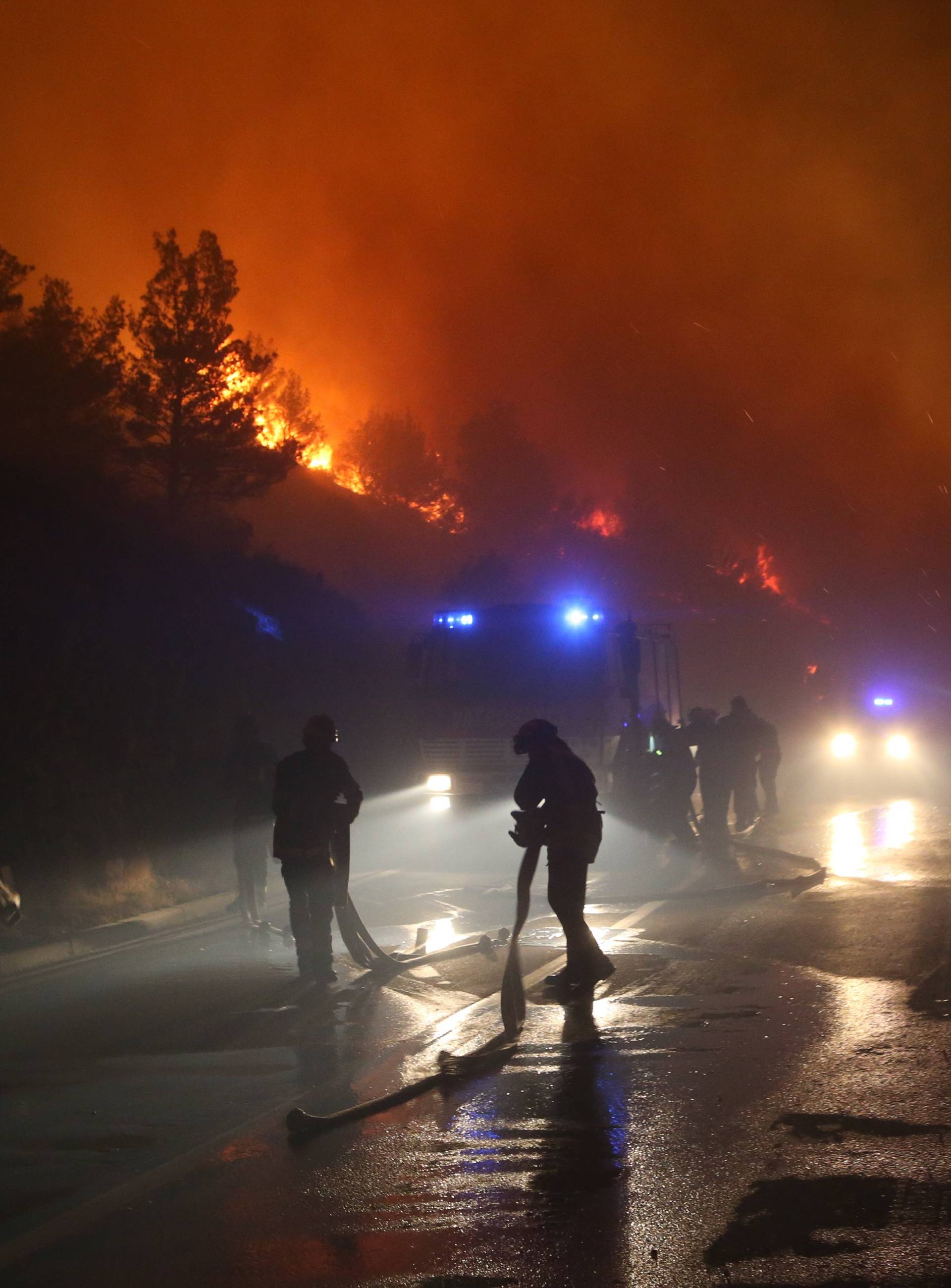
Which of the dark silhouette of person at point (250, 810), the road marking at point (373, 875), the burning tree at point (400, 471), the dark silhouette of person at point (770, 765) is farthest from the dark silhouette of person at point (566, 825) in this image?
the burning tree at point (400, 471)

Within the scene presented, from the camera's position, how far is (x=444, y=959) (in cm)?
929

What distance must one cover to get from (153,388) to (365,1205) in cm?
3123

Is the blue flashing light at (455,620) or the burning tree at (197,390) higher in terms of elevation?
the burning tree at (197,390)

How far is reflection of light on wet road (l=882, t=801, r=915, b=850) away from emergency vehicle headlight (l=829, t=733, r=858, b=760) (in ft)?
24.6

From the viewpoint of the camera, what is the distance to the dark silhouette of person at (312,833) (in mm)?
8758

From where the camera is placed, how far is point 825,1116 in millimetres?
5137

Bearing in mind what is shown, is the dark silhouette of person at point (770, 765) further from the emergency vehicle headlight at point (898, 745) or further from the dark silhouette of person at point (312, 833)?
the dark silhouette of person at point (312, 833)

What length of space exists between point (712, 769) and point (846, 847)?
2.10 metres

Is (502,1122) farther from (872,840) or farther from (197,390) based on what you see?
(197,390)

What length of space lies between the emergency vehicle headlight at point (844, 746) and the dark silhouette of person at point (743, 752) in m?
11.6

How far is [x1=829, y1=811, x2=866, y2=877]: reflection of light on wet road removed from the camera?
1363 centimetres

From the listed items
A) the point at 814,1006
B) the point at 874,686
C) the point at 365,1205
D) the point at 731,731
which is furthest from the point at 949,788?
the point at 365,1205

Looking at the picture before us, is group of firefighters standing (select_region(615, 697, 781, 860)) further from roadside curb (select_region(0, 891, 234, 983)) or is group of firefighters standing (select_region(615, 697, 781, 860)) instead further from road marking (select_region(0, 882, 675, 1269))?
road marking (select_region(0, 882, 675, 1269))

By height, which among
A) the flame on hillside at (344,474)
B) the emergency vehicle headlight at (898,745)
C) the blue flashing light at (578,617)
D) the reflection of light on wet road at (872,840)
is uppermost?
the flame on hillside at (344,474)
